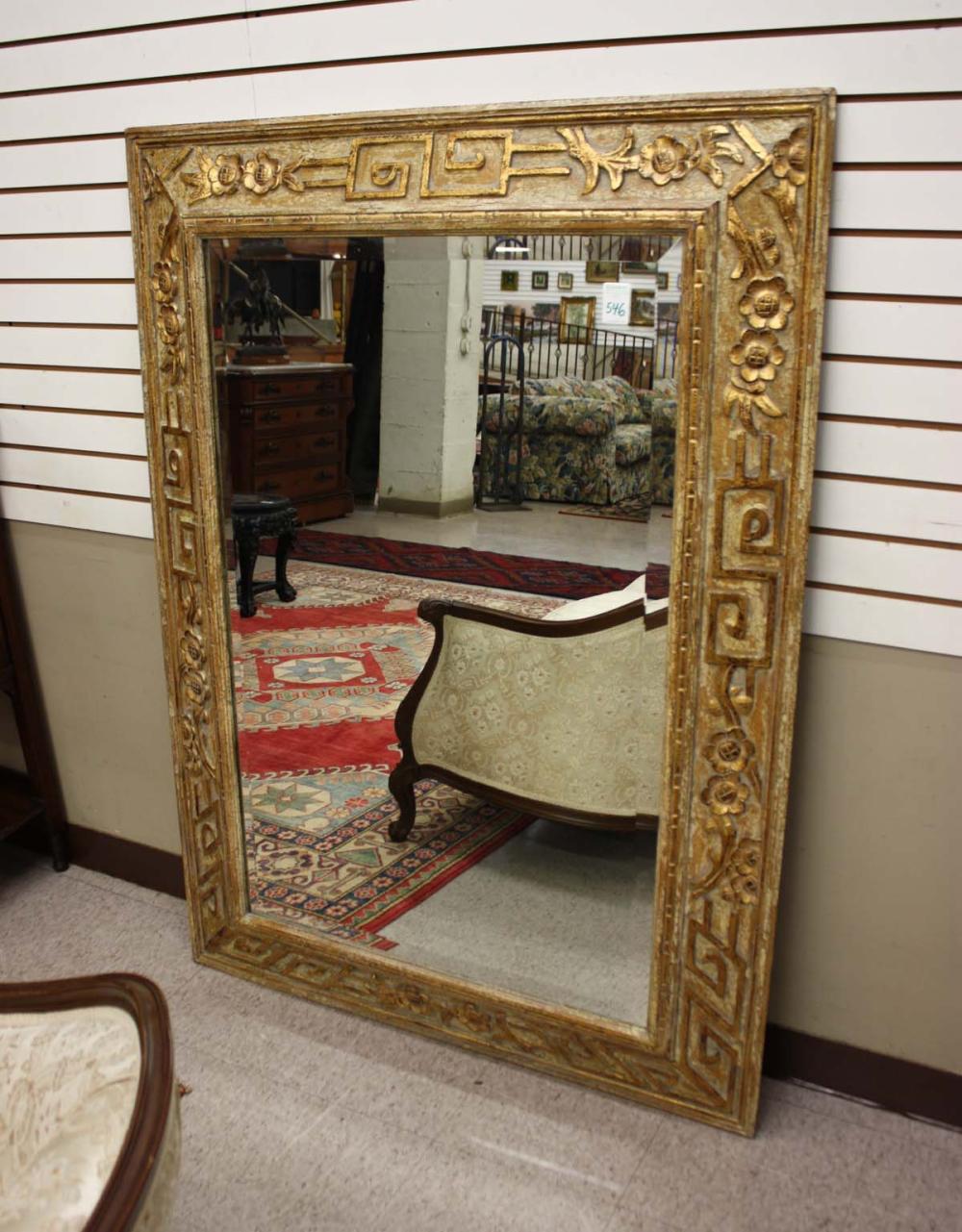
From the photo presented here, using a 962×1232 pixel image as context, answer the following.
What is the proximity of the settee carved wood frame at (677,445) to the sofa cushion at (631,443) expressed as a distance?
11 centimetres

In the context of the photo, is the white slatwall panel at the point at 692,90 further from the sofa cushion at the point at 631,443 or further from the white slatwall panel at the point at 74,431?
the sofa cushion at the point at 631,443

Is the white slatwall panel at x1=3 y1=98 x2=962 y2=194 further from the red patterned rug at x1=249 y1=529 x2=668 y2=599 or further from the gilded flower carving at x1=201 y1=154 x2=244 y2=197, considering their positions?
the gilded flower carving at x1=201 y1=154 x2=244 y2=197

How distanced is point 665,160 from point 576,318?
332 millimetres

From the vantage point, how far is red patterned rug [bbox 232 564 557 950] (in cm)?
226

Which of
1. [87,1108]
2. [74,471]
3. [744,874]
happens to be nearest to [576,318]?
[744,874]

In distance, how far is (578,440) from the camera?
2.08 metres

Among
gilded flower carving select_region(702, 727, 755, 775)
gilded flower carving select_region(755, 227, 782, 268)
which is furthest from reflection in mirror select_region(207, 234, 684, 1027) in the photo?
gilded flower carving select_region(755, 227, 782, 268)

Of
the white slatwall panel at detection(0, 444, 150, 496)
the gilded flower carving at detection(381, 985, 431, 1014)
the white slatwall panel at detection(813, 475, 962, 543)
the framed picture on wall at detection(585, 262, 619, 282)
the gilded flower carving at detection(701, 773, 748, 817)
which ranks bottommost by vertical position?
the gilded flower carving at detection(381, 985, 431, 1014)

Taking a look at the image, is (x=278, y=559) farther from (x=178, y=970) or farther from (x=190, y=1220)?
(x=190, y=1220)

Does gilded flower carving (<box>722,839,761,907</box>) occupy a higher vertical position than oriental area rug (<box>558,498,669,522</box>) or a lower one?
lower

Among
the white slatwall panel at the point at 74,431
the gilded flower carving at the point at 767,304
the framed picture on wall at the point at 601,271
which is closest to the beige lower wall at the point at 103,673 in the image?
the white slatwall panel at the point at 74,431

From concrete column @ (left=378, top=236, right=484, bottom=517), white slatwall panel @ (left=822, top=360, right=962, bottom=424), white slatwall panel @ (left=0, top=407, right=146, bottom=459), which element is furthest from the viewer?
white slatwall panel @ (left=0, top=407, right=146, bottom=459)

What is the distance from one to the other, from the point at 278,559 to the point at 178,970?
0.94 meters

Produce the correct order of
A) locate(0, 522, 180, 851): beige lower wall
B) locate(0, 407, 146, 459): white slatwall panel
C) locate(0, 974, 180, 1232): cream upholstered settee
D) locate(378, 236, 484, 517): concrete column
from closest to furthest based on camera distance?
locate(0, 974, 180, 1232): cream upholstered settee
locate(378, 236, 484, 517): concrete column
locate(0, 407, 146, 459): white slatwall panel
locate(0, 522, 180, 851): beige lower wall
